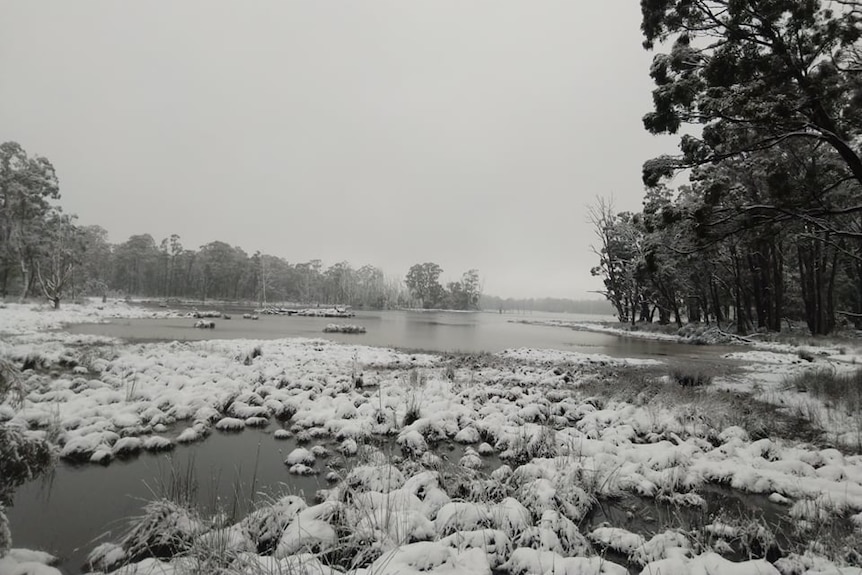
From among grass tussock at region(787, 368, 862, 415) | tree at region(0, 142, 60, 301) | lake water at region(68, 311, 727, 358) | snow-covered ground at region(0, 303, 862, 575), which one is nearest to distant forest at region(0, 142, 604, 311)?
tree at region(0, 142, 60, 301)

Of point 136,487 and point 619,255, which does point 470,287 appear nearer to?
point 619,255

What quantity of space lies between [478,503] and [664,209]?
26.6 feet

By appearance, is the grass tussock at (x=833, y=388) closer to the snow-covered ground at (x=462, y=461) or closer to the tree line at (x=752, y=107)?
the snow-covered ground at (x=462, y=461)

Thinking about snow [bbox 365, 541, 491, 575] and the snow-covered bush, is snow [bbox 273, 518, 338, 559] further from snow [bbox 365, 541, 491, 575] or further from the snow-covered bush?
the snow-covered bush

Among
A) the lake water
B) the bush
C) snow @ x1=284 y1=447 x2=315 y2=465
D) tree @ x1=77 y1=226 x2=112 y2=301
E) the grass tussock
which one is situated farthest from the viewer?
tree @ x1=77 y1=226 x2=112 y2=301

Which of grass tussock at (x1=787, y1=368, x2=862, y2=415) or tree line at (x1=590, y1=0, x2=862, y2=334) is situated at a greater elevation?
tree line at (x1=590, y1=0, x2=862, y2=334)

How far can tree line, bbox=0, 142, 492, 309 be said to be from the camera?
3039 cm

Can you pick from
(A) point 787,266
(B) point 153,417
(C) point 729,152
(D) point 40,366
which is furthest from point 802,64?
(A) point 787,266

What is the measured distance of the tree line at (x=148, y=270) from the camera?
99.7ft

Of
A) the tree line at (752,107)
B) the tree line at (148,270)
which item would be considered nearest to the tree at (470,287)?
the tree line at (148,270)

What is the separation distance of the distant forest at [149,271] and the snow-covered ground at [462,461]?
3083 centimetres

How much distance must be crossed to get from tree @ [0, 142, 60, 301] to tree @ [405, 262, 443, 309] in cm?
7288

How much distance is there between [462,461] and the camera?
434cm

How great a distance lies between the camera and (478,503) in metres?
3.12
